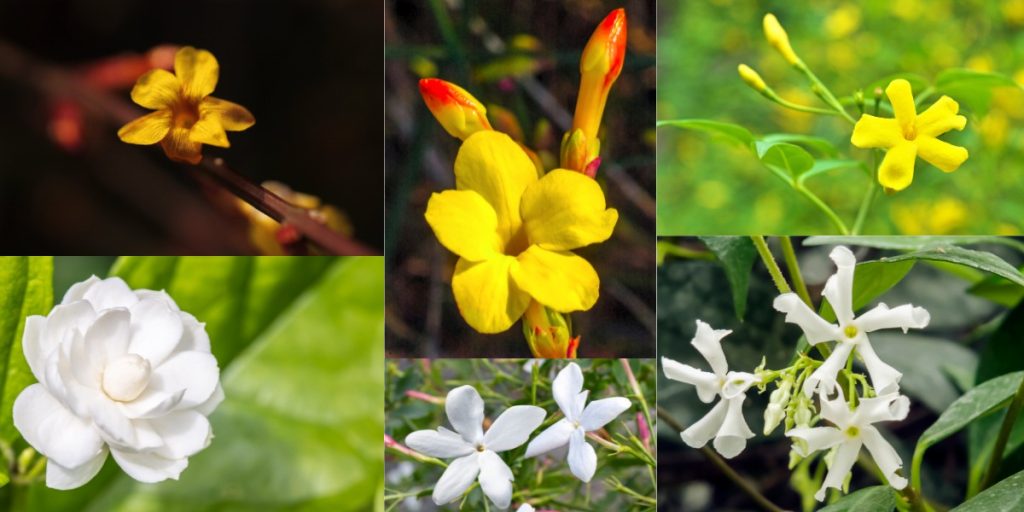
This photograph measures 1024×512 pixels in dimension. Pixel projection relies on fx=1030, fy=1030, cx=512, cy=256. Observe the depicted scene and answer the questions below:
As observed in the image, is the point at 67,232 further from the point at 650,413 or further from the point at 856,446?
the point at 856,446

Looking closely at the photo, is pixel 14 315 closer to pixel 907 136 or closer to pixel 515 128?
pixel 515 128

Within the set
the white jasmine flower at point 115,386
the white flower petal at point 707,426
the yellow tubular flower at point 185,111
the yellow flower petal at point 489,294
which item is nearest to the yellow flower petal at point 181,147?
the yellow tubular flower at point 185,111

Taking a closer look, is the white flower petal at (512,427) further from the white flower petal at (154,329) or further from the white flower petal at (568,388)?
the white flower petal at (154,329)

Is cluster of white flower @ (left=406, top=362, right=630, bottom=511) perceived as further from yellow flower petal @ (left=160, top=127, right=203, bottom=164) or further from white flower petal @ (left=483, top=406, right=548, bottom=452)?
yellow flower petal @ (left=160, top=127, right=203, bottom=164)

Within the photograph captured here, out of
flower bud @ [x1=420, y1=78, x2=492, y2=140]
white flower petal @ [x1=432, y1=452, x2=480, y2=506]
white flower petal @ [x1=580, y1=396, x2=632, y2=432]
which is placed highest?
flower bud @ [x1=420, y1=78, x2=492, y2=140]

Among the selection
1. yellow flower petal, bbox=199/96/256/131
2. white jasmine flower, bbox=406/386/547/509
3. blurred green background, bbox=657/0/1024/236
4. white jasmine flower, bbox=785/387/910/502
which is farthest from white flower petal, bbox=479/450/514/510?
blurred green background, bbox=657/0/1024/236

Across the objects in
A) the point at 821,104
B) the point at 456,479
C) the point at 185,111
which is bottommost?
the point at 456,479

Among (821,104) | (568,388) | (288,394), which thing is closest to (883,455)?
(568,388)
